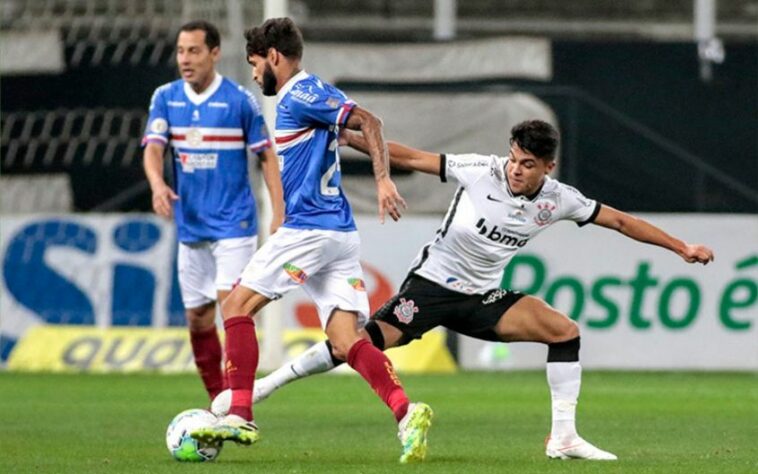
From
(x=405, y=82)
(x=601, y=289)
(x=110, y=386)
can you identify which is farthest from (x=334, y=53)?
(x=110, y=386)

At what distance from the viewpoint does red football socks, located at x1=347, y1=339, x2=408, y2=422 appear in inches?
320

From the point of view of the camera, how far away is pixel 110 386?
48.6ft

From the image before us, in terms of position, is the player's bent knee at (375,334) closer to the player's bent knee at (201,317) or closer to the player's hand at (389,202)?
the player's hand at (389,202)

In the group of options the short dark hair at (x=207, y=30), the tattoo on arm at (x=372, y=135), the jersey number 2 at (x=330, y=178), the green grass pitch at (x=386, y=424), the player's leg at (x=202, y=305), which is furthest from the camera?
the player's leg at (x=202, y=305)

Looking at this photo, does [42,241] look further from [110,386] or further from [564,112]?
[564,112]

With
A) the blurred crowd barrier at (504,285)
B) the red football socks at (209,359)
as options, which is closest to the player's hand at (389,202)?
the red football socks at (209,359)

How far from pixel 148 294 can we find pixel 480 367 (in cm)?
322

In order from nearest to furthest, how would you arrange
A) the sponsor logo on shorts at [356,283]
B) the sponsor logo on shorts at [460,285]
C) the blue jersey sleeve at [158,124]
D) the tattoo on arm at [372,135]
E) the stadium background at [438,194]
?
the tattoo on arm at [372,135] < the sponsor logo on shorts at [356,283] < the sponsor logo on shorts at [460,285] < the blue jersey sleeve at [158,124] < the stadium background at [438,194]

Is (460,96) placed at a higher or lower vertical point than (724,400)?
higher

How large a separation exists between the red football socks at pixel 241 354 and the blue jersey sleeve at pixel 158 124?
230cm

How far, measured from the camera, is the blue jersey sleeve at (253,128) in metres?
10.5

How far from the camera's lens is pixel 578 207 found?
8836mm

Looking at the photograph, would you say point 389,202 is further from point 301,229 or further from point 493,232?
point 493,232

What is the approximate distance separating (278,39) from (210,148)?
213 cm
